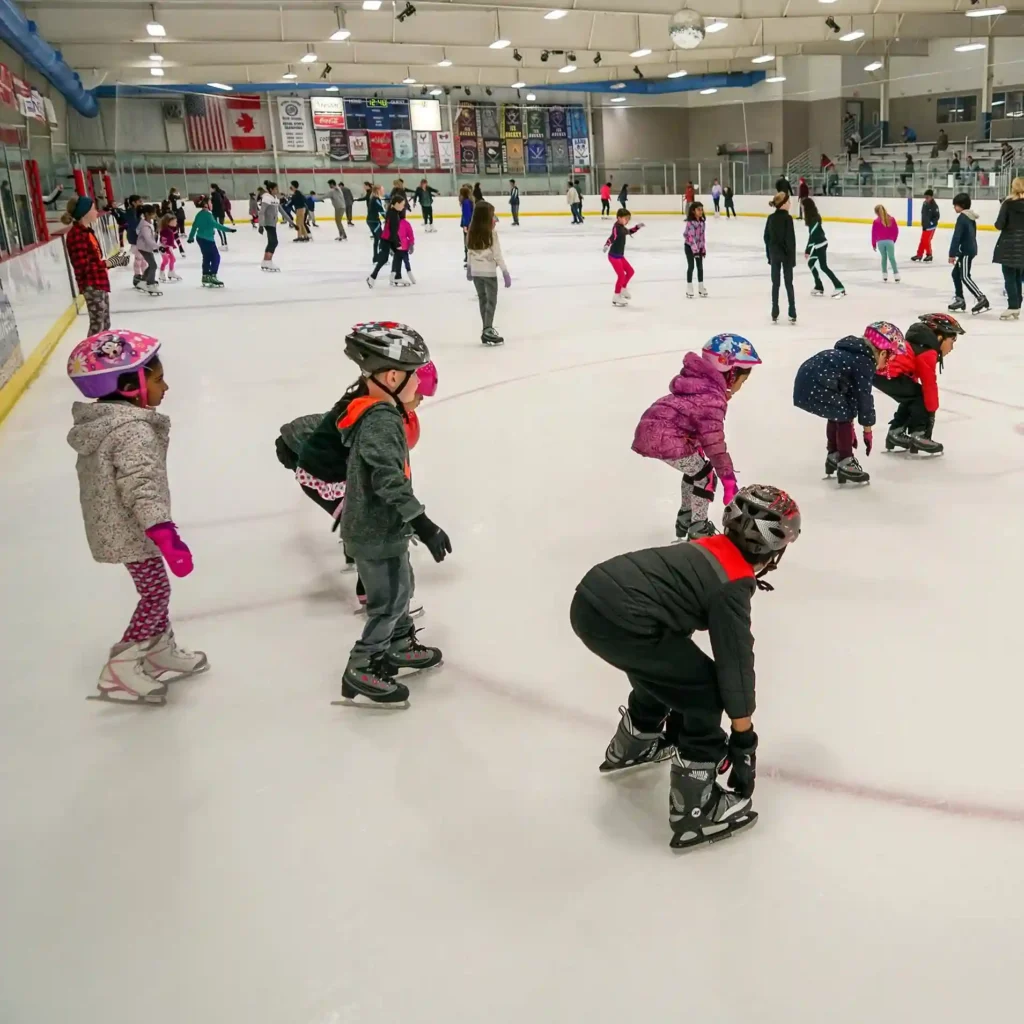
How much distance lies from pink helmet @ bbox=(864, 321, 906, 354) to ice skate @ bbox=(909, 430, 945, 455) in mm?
625

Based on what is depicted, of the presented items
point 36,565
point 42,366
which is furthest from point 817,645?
point 42,366

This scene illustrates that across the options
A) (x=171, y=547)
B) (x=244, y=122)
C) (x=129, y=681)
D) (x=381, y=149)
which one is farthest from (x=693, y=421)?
(x=381, y=149)

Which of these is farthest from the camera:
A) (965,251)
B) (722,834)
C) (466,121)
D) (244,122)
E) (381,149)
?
(466,121)

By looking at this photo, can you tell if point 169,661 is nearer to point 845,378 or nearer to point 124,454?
point 124,454

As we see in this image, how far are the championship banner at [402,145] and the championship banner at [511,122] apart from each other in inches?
139

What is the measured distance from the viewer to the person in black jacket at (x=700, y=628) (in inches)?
77.5

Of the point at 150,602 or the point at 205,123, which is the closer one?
the point at 150,602

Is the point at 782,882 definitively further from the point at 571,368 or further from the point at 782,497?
the point at 571,368

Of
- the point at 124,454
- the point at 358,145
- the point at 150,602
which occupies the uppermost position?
the point at 358,145

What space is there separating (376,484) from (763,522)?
1.01 meters

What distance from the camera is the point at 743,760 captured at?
2121mm

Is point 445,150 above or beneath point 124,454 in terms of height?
above

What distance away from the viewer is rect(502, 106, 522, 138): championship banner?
3472 cm

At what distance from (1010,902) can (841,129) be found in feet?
112
